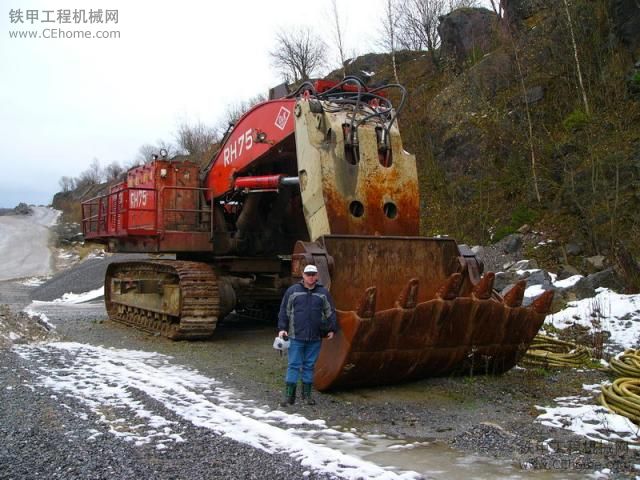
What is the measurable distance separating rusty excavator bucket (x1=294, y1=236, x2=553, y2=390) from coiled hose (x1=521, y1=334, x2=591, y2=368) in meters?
0.78

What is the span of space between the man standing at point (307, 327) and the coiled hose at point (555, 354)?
262cm

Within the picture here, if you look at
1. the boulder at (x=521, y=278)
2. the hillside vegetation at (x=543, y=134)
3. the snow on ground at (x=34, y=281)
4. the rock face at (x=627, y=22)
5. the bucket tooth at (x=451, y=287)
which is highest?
the rock face at (x=627, y=22)

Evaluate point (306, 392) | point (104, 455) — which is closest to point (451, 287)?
point (306, 392)

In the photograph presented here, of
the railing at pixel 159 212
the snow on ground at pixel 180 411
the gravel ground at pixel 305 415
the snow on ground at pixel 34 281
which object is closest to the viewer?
the gravel ground at pixel 305 415

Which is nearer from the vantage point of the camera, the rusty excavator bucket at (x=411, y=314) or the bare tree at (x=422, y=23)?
the rusty excavator bucket at (x=411, y=314)

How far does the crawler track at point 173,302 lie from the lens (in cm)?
886

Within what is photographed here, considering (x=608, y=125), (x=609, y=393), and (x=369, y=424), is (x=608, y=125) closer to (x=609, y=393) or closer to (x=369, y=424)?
(x=609, y=393)

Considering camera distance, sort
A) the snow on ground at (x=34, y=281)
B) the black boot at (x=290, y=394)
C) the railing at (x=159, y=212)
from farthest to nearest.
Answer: the snow on ground at (x=34, y=281), the railing at (x=159, y=212), the black boot at (x=290, y=394)

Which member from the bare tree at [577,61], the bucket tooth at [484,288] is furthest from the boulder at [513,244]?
the bucket tooth at [484,288]

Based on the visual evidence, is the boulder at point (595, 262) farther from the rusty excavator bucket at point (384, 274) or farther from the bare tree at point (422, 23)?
the bare tree at point (422, 23)

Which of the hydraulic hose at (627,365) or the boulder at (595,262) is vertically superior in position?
the boulder at (595,262)

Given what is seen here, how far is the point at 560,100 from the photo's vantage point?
16969 mm

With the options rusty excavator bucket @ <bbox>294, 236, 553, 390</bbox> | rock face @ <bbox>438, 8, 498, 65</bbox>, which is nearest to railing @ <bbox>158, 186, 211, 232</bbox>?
rusty excavator bucket @ <bbox>294, 236, 553, 390</bbox>

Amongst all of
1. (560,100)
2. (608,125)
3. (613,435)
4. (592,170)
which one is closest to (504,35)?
(560,100)
